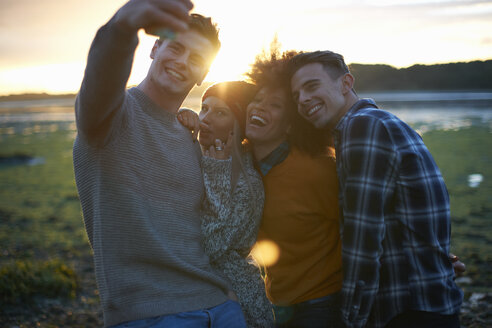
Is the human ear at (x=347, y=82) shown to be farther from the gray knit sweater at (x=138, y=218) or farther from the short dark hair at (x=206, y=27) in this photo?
the gray knit sweater at (x=138, y=218)

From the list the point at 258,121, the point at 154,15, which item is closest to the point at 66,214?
the point at 258,121

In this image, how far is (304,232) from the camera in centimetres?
304

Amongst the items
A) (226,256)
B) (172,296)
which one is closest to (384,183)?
(226,256)

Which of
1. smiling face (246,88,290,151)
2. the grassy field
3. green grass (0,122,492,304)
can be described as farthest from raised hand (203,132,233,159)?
green grass (0,122,492,304)

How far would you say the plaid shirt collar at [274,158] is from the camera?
10.6ft

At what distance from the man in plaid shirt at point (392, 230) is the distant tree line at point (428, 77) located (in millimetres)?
78039

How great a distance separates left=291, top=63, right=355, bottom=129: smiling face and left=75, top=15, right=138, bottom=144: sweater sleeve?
5.97 ft

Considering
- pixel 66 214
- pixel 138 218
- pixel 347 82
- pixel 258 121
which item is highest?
pixel 347 82

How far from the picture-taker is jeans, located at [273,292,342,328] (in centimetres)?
297

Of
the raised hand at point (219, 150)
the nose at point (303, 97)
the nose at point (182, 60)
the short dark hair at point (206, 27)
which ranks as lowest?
the raised hand at point (219, 150)

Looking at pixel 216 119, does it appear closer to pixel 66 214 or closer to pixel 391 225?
pixel 391 225

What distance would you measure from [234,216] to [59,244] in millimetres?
7797

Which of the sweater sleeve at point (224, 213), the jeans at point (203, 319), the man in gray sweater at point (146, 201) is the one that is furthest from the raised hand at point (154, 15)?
the jeans at point (203, 319)

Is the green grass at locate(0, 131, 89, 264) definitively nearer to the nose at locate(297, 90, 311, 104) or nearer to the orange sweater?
the orange sweater
